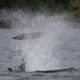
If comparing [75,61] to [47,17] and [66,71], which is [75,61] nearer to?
[66,71]

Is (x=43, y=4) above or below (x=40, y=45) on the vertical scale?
above

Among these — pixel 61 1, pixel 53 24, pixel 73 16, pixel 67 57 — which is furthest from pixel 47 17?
pixel 67 57

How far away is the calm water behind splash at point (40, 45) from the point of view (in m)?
26.8

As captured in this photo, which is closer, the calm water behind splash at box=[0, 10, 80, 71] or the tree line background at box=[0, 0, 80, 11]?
the calm water behind splash at box=[0, 10, 80, 71]

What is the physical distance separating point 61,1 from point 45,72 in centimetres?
2641

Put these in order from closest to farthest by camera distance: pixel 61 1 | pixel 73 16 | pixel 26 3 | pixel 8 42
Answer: pixel 8 42 < pixel 61 1 < pixel 73 16 < pixel 26 3

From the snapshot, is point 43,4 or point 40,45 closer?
point 40,45

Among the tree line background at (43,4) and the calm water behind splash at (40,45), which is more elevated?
the tree line background at (43,4)

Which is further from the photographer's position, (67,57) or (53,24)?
(53,24)

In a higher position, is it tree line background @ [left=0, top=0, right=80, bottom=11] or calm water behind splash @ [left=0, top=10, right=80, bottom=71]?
tree line background @ [left=0, top=0, right=80, bottom=11]

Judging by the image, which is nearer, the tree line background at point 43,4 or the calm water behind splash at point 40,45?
the calm water behind splash at point 40,45

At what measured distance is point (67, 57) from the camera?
30.8m

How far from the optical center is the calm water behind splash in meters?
26.8

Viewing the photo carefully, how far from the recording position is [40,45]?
32188 millimetres
